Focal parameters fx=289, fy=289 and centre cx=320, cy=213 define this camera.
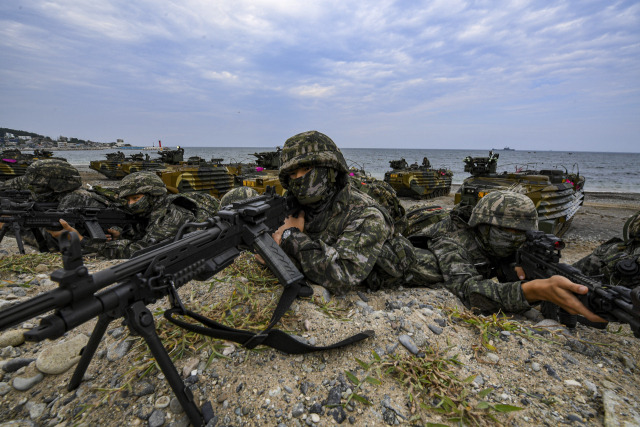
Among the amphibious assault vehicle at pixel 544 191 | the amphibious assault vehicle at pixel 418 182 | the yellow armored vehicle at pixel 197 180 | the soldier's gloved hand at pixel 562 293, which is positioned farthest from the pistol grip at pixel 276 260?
the amphibious assault vehicle at pixel 418 182

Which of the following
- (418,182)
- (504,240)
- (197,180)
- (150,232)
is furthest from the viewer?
(418,182)

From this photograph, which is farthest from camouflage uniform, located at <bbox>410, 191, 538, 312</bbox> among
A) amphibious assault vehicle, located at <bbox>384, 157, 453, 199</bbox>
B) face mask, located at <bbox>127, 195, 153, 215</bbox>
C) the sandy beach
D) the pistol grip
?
amphibious assault vehicle, located at <bbox>384, 157, 453, 199</bbox>

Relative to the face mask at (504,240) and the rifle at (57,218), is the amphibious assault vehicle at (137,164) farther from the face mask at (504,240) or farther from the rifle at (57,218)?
the face mask at (504,240)

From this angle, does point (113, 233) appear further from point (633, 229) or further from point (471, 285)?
point (633, 229)

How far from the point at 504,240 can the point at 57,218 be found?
7533 millimetres

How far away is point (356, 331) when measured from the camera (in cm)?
239

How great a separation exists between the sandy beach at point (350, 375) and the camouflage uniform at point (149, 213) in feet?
8.51

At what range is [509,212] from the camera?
150 inches

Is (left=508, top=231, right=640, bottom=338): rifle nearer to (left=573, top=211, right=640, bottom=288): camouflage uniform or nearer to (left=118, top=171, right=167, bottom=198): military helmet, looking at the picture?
(left=573, top=211, right=640, bottom=288): camouflage uniform

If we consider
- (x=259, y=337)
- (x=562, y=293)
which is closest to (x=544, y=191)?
(x=562, y=293)

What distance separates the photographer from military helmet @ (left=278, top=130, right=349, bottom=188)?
329 cm

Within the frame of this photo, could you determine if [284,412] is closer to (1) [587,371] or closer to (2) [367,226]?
(2) [367,226]

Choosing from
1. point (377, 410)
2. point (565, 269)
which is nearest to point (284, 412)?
point (377, 410)

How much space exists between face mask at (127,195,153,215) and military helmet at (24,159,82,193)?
2.75m
